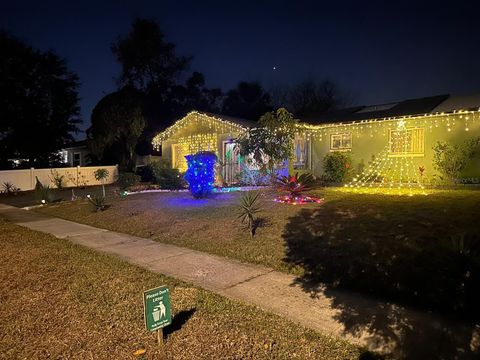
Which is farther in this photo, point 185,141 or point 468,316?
point 185,141

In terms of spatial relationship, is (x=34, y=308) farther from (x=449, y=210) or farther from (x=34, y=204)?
(x=34, y=204)

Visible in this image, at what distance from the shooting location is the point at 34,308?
4367 millimetres

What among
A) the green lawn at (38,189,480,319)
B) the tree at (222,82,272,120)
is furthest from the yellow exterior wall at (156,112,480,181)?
the tree at (222,82,272,120)

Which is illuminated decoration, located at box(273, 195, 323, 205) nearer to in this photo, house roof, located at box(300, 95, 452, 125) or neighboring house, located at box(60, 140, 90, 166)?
house roof, located at box(300, 95, 452, 125)

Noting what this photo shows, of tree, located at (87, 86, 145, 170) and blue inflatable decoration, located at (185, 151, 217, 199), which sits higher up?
tree, located at (87, 86, 145, 170)

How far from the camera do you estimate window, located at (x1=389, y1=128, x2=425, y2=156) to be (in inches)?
559

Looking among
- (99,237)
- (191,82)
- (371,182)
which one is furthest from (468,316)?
(191,82)

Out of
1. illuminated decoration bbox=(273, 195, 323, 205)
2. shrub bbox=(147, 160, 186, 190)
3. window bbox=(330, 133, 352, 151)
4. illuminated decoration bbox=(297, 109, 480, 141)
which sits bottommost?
illuminated decoration bbox=(273, 195, 323, 205)

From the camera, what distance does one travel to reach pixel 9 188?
66.1 feet

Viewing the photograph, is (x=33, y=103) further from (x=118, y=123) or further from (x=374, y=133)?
(x=374, y=133)

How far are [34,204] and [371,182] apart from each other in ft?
45.7

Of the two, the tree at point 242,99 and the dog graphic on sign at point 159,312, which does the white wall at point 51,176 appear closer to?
the tree at point 242,99

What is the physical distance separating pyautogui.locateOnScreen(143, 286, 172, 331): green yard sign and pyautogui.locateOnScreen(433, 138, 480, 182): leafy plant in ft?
40.3

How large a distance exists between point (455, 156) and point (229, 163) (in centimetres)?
959
